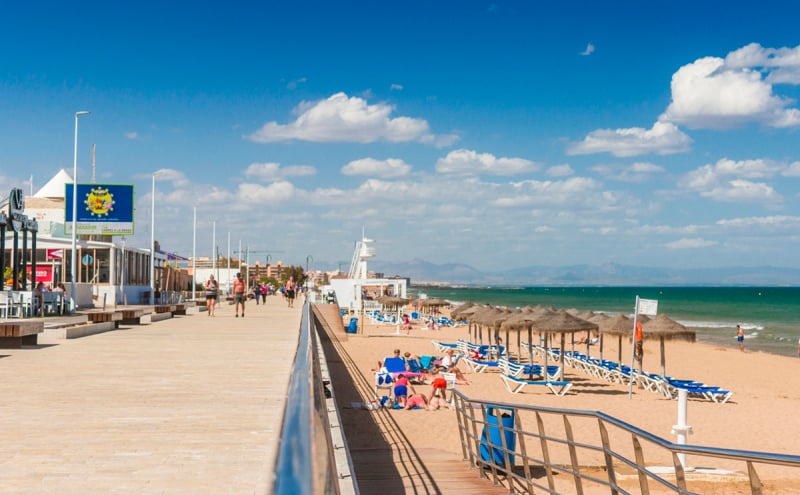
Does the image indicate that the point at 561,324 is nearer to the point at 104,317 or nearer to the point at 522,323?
the point at 522,323

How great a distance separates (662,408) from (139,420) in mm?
13381

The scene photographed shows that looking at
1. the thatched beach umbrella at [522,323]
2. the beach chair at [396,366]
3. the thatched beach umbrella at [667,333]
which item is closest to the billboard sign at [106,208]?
the thatched beach umbrella at [522,323]

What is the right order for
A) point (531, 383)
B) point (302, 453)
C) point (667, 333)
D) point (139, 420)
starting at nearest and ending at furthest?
point (302, 453) < point (139, 420) < point (531, 383) < point (667, 333)

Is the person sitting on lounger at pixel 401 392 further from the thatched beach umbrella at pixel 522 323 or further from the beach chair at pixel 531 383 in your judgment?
the thatched beach umbrella at pixel 522 323

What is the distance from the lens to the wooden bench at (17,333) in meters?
14.3

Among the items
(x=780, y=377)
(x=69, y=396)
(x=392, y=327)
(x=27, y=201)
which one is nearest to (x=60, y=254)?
(x=392, y=327)

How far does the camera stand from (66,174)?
75.9m

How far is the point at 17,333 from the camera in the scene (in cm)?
1427

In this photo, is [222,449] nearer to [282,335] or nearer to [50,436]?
[50,436]

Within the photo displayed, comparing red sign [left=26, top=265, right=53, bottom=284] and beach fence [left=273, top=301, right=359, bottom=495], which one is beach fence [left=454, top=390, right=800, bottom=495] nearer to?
beach fence [left=273, top=301, right=359, bottom=495]

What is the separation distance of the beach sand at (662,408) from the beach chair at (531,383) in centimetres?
17

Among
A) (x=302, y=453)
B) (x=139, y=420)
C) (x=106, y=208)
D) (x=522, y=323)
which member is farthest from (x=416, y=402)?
(x=106, y=208)

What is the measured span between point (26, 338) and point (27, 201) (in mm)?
56369

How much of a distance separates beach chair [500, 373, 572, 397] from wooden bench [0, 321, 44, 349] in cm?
1020
